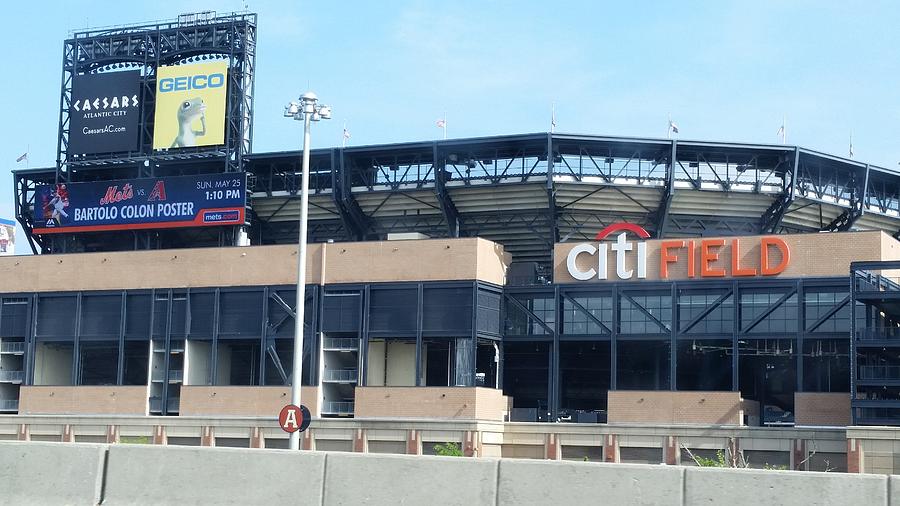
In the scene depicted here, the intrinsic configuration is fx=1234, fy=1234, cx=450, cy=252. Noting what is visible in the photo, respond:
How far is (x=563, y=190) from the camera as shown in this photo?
2574 inches

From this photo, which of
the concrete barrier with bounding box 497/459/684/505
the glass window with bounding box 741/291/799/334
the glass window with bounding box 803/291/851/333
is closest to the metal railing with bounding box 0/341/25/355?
the glass window with bounding box 741/291/799/334

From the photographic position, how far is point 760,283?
185ft

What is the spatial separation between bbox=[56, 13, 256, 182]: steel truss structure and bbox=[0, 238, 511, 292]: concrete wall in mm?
8290

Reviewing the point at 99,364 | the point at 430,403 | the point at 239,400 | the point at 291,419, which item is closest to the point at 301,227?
the point at 291,419

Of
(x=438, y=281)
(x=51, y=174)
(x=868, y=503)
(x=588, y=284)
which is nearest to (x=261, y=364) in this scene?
(x=438, y=281)

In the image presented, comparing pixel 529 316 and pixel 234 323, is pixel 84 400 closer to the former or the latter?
pixel 234 323

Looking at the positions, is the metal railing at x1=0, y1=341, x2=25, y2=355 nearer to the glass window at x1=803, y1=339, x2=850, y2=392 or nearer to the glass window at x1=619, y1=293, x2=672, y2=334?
the glass window at x1=619, y1=293, x2=672, y2=334

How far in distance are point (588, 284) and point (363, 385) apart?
11996 mm

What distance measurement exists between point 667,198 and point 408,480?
1851 inches

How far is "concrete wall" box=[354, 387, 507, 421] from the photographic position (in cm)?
5753

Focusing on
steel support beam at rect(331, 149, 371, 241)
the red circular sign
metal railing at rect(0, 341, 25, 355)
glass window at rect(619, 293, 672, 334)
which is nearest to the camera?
the red circular sign

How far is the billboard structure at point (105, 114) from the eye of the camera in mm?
74500

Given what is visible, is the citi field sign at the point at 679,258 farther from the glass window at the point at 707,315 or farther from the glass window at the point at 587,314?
the glass window at the point at 587,314

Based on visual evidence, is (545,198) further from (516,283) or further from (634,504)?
(634,504)
